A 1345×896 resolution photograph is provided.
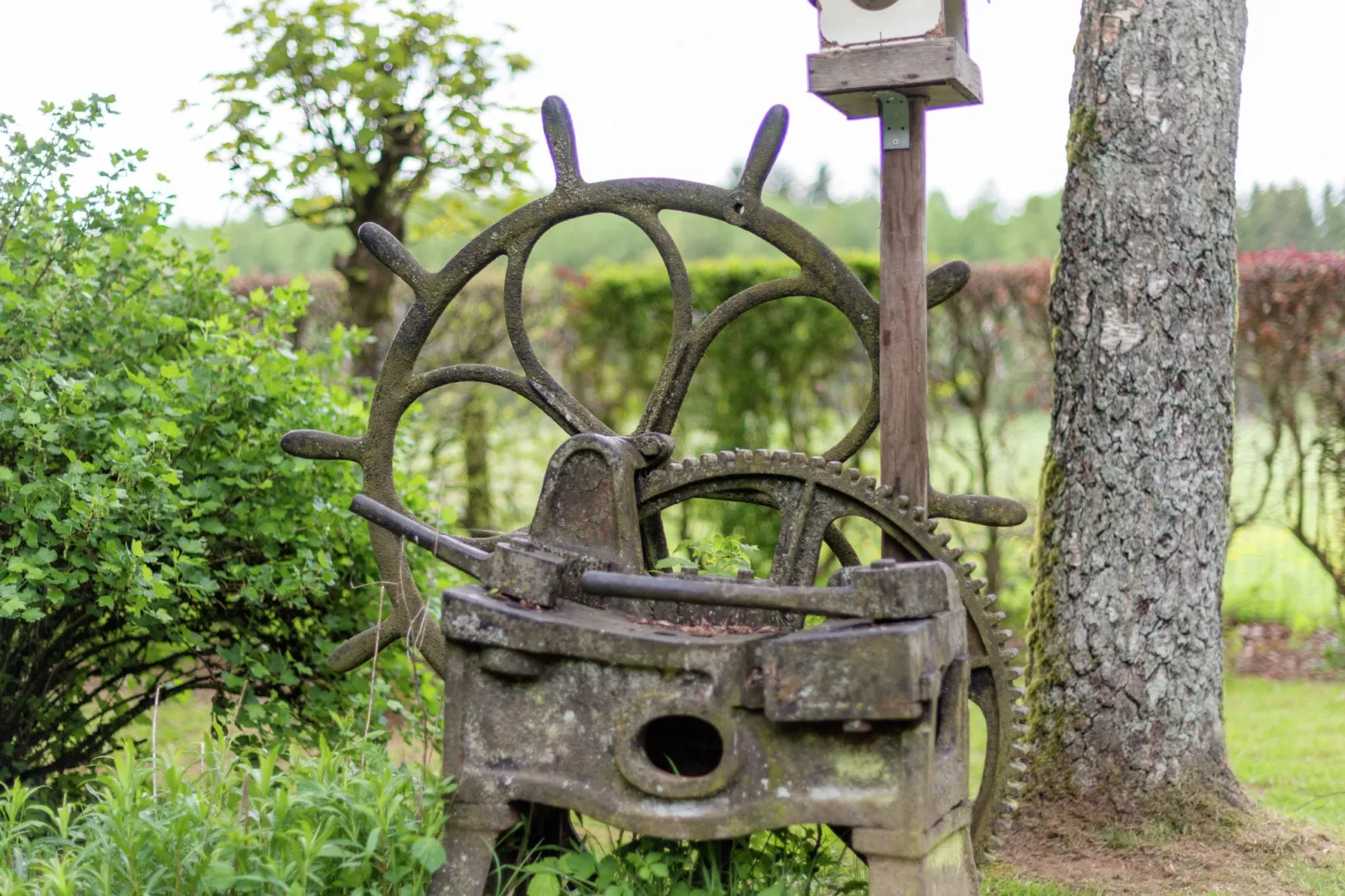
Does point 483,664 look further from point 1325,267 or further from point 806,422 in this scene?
point 1325,267

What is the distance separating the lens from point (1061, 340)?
3941 millimetres

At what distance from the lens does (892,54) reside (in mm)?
3199

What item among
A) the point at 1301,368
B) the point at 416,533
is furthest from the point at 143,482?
the point at 1301,368

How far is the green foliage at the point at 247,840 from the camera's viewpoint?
9.00 feet

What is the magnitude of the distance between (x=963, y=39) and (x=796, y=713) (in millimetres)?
1950

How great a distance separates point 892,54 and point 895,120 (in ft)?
0.58

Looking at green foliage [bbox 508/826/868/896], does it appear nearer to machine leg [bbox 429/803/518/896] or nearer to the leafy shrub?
machine leg [bbox 429/803/518/896]

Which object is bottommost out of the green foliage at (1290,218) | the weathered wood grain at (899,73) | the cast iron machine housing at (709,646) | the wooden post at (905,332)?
the cast iron machine housing at (709,646)

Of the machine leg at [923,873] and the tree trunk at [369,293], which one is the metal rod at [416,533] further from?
the tree trunk at [369,293]

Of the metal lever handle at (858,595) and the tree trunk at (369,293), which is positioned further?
the tree trunk at (369,293)

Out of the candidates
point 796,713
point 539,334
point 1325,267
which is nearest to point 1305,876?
point 796,713

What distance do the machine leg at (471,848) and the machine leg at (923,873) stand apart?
0.82 m

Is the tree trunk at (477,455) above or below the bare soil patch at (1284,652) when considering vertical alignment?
above

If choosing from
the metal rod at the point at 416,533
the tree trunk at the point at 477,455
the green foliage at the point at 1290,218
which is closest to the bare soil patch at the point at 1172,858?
the metal rod at the point at 416,533
